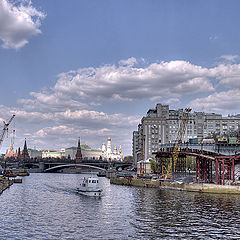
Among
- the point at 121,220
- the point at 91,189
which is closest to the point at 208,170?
the point at 91,189

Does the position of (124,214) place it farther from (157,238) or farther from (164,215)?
(157,238)

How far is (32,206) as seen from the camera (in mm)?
78375

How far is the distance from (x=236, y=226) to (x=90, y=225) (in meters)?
23.2

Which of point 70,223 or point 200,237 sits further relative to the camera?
point 70,223

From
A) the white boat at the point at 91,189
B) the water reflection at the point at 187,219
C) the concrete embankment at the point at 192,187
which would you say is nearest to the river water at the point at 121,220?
the water reflection at the point at 187,219

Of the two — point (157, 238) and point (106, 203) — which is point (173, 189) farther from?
point (157, 238)

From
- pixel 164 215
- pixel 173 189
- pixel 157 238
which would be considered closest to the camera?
pixel 157 238

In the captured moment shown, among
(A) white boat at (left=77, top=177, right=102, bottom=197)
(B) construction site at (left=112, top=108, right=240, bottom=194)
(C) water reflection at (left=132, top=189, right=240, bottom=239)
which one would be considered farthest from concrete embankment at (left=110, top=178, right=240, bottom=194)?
(A) white boat at (left=77, top=177, right=102, bottom=197)

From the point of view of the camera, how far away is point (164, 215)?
64688 mm

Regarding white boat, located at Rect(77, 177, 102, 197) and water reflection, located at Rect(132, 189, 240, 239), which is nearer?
water reflection, located at Rect(132, 189, 240, 239)

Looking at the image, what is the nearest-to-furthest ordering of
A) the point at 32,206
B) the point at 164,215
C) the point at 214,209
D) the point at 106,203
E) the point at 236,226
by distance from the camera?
the point at 236,226
the point at 164,215
the point at 214,209
the point at 32,206
the point at 106,203

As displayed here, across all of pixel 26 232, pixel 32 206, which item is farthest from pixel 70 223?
pixel 32 206

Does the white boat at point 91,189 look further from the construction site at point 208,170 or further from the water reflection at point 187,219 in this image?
the construction site at point 208,170

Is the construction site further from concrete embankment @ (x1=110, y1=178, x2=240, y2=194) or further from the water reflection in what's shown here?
the water reflection
